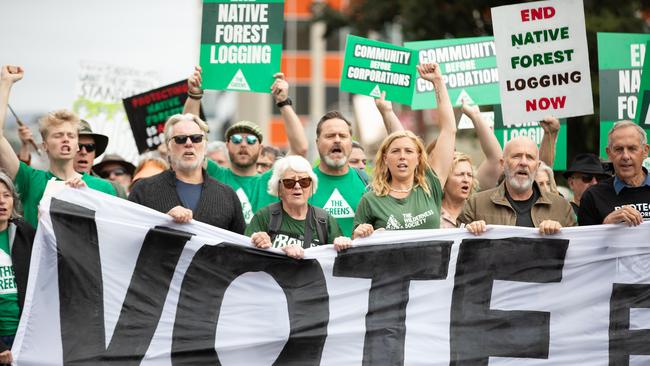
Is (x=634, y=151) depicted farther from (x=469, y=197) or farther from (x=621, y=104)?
(x=621, y=104)

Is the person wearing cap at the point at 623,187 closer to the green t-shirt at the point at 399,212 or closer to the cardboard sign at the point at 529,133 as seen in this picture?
the green t-shirt at the point at 399,212

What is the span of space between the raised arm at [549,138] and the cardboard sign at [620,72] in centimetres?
67

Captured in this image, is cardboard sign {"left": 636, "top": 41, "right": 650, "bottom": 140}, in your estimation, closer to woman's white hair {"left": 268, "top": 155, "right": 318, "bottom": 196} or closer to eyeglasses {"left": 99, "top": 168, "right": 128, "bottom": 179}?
woman's white hair {"left": 268, "top": 155, "right": 318, "bottom": 196}

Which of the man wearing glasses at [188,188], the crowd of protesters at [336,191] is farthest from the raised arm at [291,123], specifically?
the man wearing glasses at [188,188]

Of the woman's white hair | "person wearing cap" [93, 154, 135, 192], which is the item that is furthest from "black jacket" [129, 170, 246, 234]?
"person wearing cap" [93, 154, 135, 192]

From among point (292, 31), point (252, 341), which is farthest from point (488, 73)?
point (292, 31)

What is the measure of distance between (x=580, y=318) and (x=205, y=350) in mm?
2265

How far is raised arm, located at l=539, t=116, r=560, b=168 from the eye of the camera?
9.28 meters

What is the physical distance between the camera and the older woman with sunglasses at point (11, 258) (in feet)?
22.9

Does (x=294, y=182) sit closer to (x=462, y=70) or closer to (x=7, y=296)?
(x=7, y=296)

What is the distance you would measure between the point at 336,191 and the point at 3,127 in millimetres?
2308

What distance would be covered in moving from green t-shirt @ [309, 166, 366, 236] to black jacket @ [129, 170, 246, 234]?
81cm

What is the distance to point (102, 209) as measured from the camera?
23.6 ft

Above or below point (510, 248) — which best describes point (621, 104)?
above
